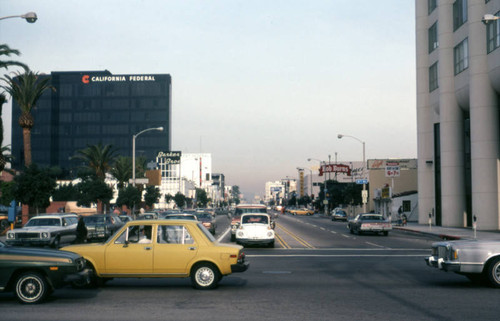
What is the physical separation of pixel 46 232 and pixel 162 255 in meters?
15.2

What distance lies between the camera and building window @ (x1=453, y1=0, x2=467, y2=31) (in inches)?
1854

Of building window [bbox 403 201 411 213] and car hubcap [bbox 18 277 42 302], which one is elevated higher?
building window [bbox 403 201 411 213]

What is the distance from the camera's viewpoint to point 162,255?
13.2 metres

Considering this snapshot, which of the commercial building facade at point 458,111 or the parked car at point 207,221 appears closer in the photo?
the parked car at point 207,221

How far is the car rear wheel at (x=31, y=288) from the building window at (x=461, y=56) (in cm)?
4167

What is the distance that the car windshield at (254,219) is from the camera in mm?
27734

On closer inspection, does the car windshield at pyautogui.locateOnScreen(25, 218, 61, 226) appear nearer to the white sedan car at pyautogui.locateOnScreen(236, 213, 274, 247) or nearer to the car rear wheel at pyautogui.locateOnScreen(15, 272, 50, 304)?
the white sedan car at pyautogui.locateOnScreen(236, 213, 274, 247)

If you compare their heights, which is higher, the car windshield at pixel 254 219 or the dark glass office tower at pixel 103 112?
the dark glass office tower at pixel 103 112

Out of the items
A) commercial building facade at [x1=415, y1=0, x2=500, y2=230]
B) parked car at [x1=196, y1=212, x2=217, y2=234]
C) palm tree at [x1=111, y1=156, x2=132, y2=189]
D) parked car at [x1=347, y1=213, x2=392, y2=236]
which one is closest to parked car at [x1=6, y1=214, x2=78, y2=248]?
parked car at [x1=196, y1=212, x2=217, y2=234]

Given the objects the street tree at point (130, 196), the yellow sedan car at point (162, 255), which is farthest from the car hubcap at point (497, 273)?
the street tree at point (130, 196)

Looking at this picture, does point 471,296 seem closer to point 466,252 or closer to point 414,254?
point 466,252

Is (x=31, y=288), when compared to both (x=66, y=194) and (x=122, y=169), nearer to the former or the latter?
(x=122, y=169)

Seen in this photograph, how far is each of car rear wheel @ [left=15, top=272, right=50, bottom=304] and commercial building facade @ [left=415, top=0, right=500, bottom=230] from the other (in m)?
31.7

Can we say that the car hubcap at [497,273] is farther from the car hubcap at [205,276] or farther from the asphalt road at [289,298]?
the car hubcap at [205,276]
